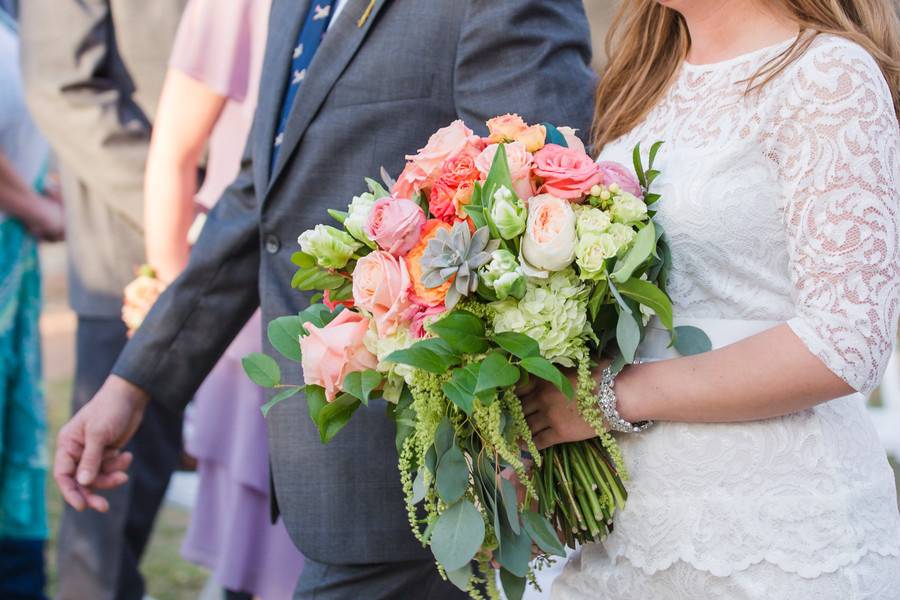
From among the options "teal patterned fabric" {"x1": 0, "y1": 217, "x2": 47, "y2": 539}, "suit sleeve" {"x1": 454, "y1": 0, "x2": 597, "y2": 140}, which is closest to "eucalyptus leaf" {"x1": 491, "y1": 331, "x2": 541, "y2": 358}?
"suit sleeve" {"x1": 454, "y1": 0, "x2": 597, "y2": 140}

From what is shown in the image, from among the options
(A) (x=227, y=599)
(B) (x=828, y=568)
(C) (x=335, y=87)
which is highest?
(C) (x=335, y=87)

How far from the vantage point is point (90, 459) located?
7.47 ft

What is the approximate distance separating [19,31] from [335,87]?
7.49 feet

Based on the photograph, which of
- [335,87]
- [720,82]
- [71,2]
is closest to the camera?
[720,82]

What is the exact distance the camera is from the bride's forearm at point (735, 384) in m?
1.55

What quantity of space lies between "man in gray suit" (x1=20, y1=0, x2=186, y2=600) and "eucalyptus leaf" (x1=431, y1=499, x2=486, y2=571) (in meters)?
2.41

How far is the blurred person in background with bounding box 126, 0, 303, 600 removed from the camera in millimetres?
3070

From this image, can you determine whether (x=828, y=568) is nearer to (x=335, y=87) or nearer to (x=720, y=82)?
(x=720, y=82)

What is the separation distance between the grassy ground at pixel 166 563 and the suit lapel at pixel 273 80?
2.92m

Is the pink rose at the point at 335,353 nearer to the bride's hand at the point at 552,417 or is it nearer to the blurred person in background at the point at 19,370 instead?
the bride's hand at the point at 552,417

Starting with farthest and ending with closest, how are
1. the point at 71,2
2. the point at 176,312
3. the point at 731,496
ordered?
1. the point at 71,2
2. the point at 176,312
3. the point at 731,496

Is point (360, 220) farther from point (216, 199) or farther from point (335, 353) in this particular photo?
point (216, 199)

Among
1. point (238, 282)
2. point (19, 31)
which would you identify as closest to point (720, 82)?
point (238, 282)

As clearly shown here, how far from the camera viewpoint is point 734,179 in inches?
65.6
